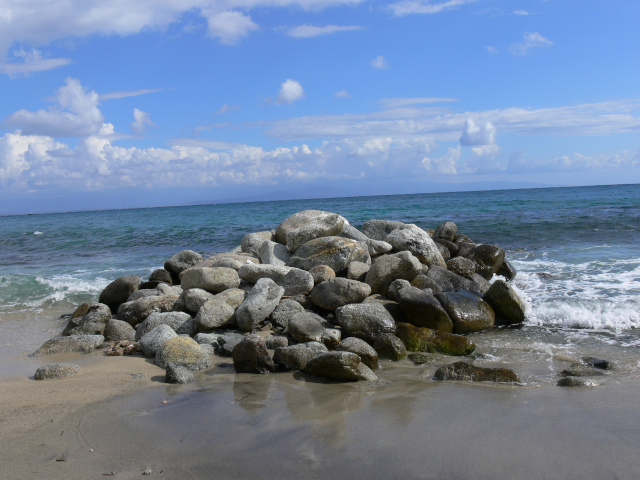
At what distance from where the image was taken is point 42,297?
1116 centimetres

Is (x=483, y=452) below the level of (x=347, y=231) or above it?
below

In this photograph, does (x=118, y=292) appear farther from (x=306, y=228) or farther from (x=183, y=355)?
Answer: (x=183, y=355)

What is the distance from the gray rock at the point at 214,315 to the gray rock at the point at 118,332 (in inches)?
44.5

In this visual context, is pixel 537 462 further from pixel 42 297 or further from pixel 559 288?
pixel 42 297

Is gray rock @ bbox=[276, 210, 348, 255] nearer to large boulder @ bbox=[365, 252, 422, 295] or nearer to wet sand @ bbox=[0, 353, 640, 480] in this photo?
large boulder @ bbox=[365, 252, 422, 295]

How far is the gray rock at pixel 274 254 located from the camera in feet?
33.4

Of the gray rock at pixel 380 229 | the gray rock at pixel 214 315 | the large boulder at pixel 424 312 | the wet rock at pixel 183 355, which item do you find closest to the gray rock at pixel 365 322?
the large boulder at pixel 424 312

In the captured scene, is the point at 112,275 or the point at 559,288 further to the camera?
the point at 112,275

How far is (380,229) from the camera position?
12086mm

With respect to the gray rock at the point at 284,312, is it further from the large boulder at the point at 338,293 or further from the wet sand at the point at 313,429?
the wet sand at the point at 313,429

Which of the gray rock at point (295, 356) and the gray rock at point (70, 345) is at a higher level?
the gray rock at point (295, 356)

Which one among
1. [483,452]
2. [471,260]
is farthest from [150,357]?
[471,260]

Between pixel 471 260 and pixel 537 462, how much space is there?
24.8 ft

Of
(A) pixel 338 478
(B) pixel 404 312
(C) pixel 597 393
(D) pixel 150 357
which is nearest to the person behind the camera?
(A) pixel 338 478
